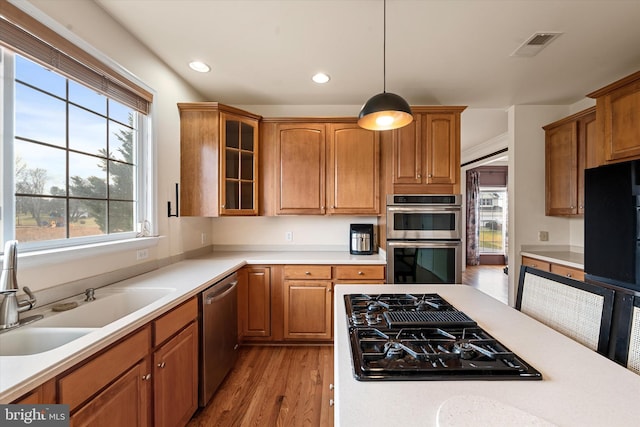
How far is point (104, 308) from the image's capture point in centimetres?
158

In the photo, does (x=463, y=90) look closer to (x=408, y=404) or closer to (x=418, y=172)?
(x=418, y=172)

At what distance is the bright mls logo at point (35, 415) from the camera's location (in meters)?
0.80

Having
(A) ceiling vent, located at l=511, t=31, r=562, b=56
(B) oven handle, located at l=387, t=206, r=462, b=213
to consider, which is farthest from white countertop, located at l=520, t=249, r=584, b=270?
(A) ceiling vent, located at l=511, t=31, r=562, b=56

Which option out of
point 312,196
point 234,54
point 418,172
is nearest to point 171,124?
point 234,54

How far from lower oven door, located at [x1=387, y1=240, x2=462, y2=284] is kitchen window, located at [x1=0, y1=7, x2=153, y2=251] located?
217 cm

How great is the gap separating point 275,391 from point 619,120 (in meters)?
3.45

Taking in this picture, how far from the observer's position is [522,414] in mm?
623

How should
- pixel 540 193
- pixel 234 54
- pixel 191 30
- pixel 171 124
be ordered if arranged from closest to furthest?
pixel 191 30 < pixel 234 54 < pixel 171 124 < pixel 540 193

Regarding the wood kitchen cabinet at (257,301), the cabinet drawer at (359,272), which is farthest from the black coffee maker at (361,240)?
the wood kitchen cabinet at (257,301)

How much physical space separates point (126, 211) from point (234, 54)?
1472 mm

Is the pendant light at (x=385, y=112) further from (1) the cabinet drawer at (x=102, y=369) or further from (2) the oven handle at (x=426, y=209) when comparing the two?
(1) the cabinet drawer at (x=102, y=369)

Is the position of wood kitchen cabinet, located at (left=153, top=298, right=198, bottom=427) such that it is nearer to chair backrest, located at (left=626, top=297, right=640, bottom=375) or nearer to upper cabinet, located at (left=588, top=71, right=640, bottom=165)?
chair backrest, located at (left=626, top=297, right=640, bottom=375)

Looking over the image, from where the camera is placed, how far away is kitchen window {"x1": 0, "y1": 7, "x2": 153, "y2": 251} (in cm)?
131

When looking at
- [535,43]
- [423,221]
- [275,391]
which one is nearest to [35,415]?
[275,391]
